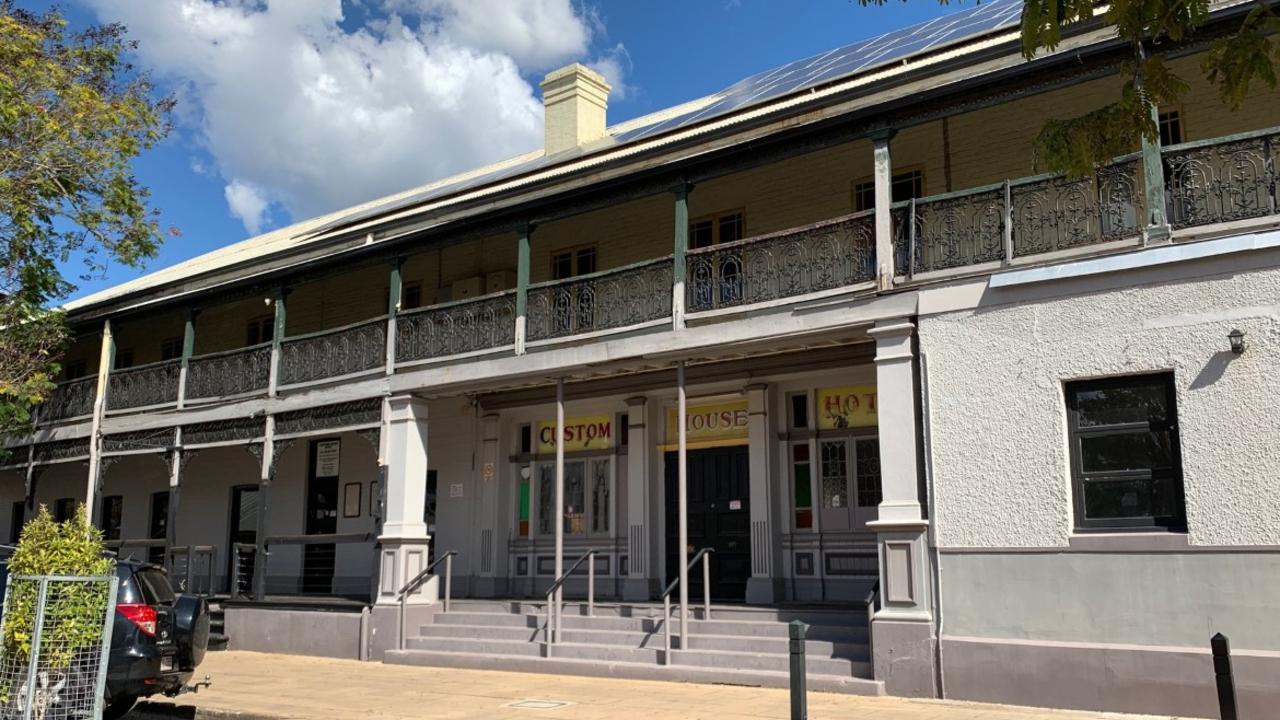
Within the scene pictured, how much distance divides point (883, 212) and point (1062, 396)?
272cm

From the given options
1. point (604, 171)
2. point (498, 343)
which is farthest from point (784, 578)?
point (604, 171)

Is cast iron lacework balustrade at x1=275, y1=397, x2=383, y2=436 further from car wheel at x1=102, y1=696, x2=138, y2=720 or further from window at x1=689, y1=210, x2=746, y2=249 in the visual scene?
car wheel at x1=102, y1=696, x2=138, y2=720

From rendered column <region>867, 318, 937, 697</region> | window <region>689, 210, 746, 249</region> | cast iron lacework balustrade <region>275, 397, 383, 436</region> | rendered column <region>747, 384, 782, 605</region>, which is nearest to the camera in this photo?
rendered column <region>867, 318, 937, 697</region>

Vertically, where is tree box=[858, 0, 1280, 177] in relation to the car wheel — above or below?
above

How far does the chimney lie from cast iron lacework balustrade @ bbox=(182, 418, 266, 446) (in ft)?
25.0

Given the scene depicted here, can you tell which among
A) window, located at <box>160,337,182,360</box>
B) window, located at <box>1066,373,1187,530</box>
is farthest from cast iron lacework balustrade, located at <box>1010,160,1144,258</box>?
window, located at <box>160,337,182,360</box>

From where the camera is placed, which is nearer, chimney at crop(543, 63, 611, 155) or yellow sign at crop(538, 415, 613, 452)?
yellow sign at crop(538, 415, 613, 452)

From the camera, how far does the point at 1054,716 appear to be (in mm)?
9297

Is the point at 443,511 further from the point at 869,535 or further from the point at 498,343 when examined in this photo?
the point at 869,535

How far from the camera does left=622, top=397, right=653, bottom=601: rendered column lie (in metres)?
15.8

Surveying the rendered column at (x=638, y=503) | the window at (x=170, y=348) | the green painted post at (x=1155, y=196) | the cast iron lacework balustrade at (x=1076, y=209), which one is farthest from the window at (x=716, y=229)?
the window at (x=170, y=348)

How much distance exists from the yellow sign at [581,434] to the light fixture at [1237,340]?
9.38m

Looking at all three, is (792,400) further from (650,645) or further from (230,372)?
(230,372)

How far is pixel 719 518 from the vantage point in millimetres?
15273
